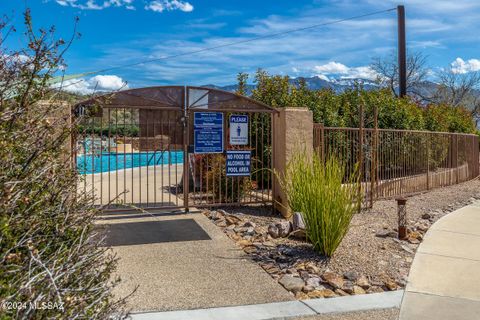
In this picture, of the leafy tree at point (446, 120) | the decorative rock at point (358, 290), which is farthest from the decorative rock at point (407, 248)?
the leafy tree at point (446, 120)

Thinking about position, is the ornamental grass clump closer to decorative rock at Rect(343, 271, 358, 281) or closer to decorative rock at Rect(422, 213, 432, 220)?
decorative rock at Rect(343, 271, 358, 281)

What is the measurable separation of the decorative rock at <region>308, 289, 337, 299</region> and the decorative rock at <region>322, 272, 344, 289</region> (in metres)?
0.18

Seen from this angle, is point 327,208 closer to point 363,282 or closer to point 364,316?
point 363,282

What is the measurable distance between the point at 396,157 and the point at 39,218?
1201 cm

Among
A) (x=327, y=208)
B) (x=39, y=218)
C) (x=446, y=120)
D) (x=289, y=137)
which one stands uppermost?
(x=446, y=120)

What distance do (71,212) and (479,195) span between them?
1361 centimetres

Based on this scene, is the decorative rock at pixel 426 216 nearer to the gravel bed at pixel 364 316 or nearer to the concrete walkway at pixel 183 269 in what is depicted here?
the concrete walkway at pixel 183 269

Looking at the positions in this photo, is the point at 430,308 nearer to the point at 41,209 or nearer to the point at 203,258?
the point at 203,258

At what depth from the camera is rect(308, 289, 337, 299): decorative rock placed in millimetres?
5241

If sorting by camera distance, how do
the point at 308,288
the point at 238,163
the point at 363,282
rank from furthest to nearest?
the point at 238,163 → the point at 363,282 → the point at 308,288

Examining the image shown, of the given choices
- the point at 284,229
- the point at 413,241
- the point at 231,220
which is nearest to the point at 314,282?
the point at 284,229

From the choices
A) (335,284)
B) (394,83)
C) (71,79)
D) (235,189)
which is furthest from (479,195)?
(394,83)

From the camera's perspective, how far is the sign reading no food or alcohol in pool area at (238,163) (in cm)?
1001

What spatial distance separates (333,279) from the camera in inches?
223
